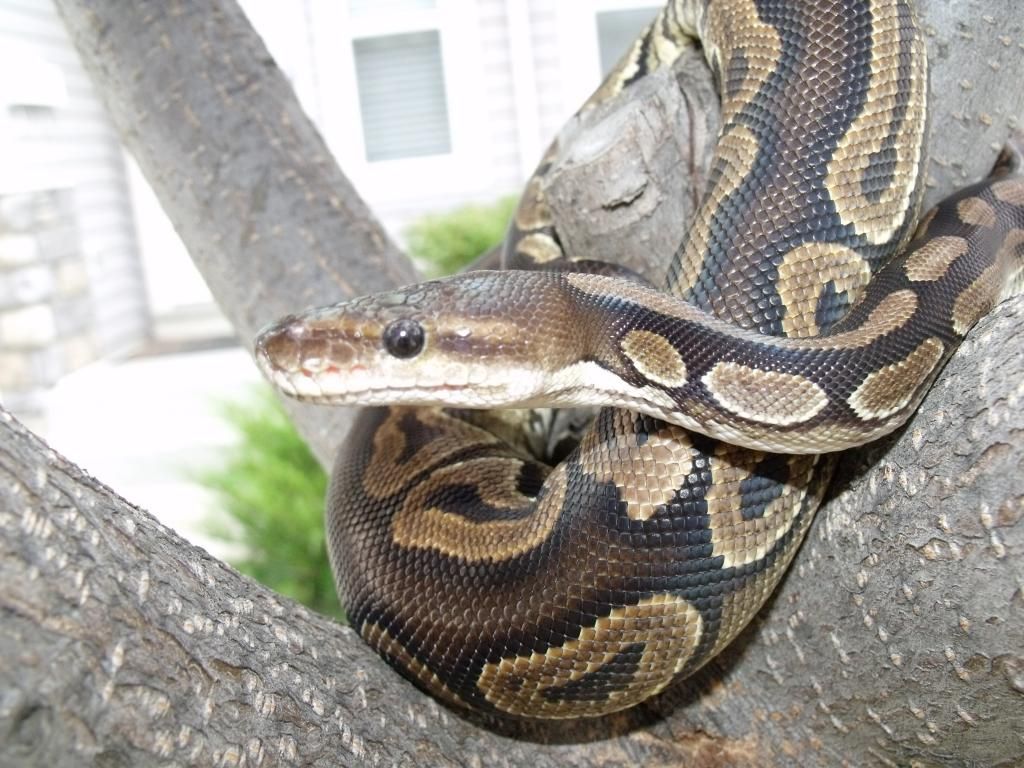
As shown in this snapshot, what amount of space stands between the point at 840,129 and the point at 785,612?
3.74 feet

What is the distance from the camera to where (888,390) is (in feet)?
6.05

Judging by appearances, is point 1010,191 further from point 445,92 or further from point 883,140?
point 445,92

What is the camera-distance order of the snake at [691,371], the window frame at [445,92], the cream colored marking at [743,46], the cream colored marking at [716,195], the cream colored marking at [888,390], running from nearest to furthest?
the cream colored marking at [888,390] → the snake at [691,371] → the cream colored marking at [716,195] → the cream colored marking at [743,46] → the window frame at [445,92]

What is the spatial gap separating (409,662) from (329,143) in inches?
305

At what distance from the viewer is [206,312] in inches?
440

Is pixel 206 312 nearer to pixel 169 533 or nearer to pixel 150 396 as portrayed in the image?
pixel 150 396

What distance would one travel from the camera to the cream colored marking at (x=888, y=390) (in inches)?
72.3

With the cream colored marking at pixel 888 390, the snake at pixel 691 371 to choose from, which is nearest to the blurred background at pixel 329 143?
the snake at pixel 691 371

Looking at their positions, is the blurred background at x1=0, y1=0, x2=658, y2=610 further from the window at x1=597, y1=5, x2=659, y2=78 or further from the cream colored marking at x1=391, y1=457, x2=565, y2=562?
the cream colored marking at x1=391, y1=457, x2=565, y2=562

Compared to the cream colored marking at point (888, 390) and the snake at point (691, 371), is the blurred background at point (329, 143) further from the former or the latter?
the cream colored marking at point (888, 390)

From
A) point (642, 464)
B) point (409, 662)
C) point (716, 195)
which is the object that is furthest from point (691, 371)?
point (409, 662)

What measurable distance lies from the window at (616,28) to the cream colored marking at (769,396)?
730 centimetres

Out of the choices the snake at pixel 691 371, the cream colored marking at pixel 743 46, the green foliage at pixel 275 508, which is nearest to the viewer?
the snake at pixel 691 371

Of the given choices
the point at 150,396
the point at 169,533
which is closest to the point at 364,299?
the point at 169,533
